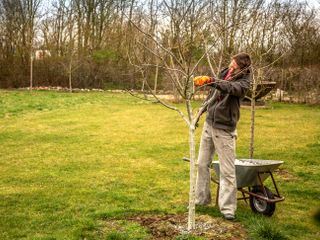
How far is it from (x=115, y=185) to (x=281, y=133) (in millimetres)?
6680

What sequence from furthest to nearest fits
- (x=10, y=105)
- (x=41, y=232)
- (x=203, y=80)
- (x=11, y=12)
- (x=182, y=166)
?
(x=11, y=12) < (x=10, y=105) < (x=182, y=166) < (x=41, y=232) < (x=203, y=80)

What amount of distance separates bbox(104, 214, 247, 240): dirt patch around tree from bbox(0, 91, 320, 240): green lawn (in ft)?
0.44

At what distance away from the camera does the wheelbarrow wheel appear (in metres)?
4.72

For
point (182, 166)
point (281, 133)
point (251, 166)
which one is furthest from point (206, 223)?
point (281, 133)

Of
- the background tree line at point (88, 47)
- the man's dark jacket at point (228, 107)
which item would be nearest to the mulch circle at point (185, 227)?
the man's dark jacket at point (228, 107)

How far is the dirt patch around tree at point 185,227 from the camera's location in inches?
158

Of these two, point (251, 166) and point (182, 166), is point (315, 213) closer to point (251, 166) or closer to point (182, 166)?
point (251, 166)

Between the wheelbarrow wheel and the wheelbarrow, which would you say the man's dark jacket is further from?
the wheelbarrow wheel

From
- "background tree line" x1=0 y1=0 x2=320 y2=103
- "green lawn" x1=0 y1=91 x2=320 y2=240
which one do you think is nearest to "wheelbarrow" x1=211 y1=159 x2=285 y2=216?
"green lawn" x1=0 y1=91 x2=320 y2=240

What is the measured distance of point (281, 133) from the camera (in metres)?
11.5

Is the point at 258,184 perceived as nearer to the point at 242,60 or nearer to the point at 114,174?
the point at 242,60

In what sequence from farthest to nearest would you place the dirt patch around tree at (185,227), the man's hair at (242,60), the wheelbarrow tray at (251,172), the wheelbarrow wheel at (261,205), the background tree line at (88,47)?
the background tree line at (88,47)
the wheelbarrow wheel at (261,205)
the wheelbarrow tray at (251,172)
the man's hair at (242,60)
the dirt patch around tree at (185,227)

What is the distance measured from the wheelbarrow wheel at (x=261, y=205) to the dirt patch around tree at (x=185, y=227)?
0.52 meters

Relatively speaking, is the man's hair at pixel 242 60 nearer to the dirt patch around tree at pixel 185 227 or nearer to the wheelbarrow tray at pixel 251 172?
the wheelbarrow tray at pixel 251 172
